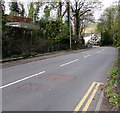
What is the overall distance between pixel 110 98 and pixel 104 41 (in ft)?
245

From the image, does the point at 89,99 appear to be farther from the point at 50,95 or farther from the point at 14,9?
the point at 14,9

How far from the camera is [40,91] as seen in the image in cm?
670

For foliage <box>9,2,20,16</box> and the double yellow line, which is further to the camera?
foliage <box>9,2,20,16</box>

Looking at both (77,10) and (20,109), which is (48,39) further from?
(20,109)

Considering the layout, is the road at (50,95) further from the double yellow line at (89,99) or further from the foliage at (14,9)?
the foliage at (14,9)

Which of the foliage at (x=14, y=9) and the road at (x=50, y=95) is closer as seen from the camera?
the road at (x=50, y=95)

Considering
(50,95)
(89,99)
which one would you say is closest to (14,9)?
(50,95)

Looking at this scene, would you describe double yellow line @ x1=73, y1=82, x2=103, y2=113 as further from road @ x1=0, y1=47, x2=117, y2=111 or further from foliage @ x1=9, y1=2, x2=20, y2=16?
foliage @ x1=9, y1=2, x2=20, y2=16

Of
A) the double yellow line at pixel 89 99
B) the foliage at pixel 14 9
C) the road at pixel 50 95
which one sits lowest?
the double yellow line at pixel 89 99

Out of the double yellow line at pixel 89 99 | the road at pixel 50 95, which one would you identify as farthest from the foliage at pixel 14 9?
the double yellow line at pixel 89 99

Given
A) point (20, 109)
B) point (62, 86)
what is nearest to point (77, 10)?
point (62, 86)

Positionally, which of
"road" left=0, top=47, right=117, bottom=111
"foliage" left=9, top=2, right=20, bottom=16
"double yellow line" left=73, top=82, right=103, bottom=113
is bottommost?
"double yellow line" left=73, top=82, right=103, bottom=113

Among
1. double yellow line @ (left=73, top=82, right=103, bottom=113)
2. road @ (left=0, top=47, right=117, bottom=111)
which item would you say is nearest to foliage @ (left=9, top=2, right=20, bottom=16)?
road @ (left=0, top=47, right=117, bottom=111)

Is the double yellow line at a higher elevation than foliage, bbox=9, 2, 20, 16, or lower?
lower
